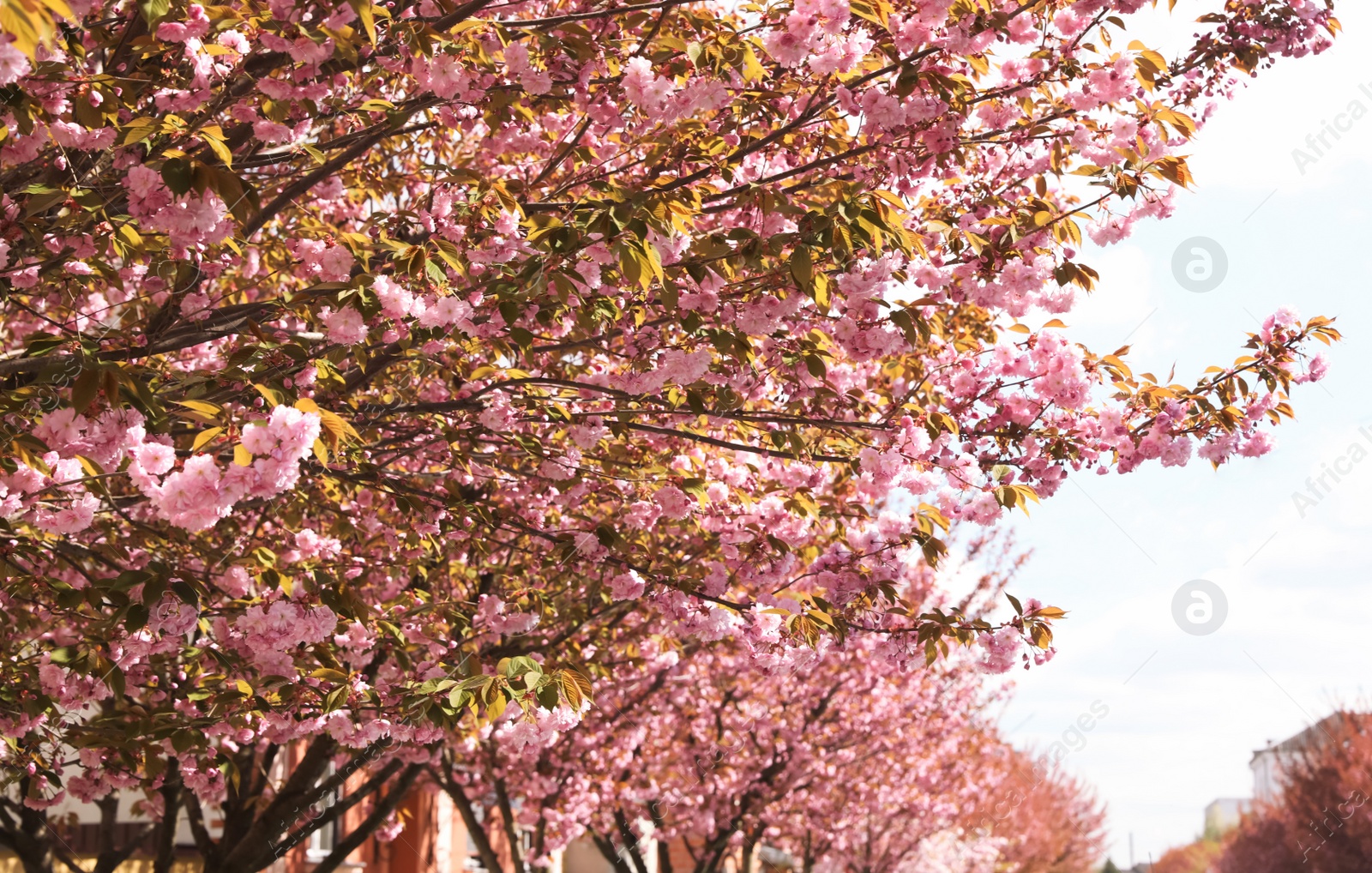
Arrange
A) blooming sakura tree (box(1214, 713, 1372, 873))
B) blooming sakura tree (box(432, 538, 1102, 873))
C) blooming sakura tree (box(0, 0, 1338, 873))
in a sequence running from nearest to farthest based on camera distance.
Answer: blooming sakura tree (box(0, 0, 1338, 873)), blooming sakura tree (box(432, 538, 1102, 873)), blooming sakura tree (box(1214, 713, 1372, 873))

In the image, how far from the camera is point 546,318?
15.5 feet

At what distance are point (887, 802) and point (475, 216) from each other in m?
19.2

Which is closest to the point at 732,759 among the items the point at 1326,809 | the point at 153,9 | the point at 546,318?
the point at 546,318

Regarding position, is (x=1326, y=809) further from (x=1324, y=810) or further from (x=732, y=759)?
(x=732, y=759)

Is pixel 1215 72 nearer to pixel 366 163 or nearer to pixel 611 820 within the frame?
pixel 366 163

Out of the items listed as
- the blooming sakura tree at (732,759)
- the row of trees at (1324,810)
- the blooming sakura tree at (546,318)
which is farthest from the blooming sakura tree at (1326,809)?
the blooming sakura tree at (546,318)

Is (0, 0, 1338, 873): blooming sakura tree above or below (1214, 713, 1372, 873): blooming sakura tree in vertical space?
above

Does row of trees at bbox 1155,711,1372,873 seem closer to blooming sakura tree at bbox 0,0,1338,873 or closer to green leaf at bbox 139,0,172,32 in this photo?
blooming sakura tree at bbox 0,0,1338,873

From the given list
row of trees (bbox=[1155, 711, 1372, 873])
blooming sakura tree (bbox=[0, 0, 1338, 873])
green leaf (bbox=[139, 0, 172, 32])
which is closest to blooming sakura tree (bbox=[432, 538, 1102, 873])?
blooming sakura tree (bbox=[0, 0, 1338, 873])

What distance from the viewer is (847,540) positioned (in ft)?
20.0

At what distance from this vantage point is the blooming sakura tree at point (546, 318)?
4.28m

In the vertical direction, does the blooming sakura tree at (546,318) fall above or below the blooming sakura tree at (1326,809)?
above

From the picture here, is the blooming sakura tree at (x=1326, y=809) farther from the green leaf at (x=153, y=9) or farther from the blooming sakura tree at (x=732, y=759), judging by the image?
the green leaf at (x=153, y=9)

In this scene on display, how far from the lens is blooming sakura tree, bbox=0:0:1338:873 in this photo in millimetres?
4277
